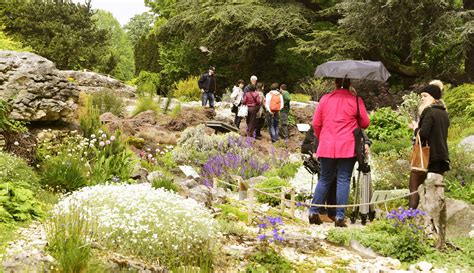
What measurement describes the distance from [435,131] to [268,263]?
2803mm

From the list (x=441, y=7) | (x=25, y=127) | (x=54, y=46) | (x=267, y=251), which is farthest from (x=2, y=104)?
(x=54, y=46)

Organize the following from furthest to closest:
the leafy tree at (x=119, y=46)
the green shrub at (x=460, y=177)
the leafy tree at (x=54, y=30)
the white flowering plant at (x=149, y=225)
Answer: the leafy tree at (x=119, y=46)
the leafy tree at (x=54, y=30)
the green shrub at (x=460, y=177)
the white flowering plant at (x=149, y=225)

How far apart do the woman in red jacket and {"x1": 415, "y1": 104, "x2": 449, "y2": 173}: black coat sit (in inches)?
26.0

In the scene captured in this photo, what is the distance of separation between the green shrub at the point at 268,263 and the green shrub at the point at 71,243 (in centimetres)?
141

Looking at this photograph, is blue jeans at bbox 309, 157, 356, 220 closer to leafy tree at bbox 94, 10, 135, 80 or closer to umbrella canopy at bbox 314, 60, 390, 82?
umbrella canopy at bbox 314, 60, 390, 82

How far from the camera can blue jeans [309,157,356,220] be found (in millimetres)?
6879

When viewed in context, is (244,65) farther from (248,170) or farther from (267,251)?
(267,251)

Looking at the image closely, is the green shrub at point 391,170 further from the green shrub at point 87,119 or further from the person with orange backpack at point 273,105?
the green shrub at point 87,119

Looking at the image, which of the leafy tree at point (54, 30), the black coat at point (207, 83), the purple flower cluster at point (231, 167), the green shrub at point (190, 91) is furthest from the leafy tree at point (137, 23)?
the purple flower cluster at point (231, 167)

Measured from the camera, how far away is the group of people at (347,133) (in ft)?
21.6

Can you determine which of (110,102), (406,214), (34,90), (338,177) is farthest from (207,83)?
(406,214)

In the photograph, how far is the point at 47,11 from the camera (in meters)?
36.5

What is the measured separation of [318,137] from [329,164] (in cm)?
38

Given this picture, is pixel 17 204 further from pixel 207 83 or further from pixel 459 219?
pixel 207 83
